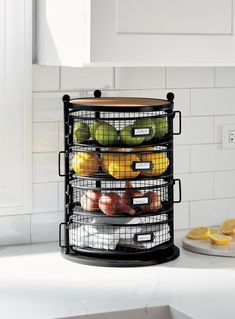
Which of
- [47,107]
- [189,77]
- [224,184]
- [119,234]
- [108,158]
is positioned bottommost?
[119,234]

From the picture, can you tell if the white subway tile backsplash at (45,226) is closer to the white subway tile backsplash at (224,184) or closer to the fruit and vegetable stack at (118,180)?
the fruit and vegetable stack at (118,180)

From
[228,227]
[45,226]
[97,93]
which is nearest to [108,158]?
[97,93]

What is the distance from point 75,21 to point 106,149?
36 cm

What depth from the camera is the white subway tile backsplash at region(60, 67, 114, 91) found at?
2.46 m

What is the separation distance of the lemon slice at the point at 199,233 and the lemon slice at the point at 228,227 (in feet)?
0.19

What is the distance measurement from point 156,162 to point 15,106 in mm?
462

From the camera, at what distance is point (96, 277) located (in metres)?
2.12

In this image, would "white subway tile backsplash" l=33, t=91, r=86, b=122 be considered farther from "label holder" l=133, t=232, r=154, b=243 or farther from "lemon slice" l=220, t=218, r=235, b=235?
"lemon slice" l=220, t=218, r=235, b=235

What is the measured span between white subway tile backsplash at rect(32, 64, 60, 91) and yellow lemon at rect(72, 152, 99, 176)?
11.4 inches

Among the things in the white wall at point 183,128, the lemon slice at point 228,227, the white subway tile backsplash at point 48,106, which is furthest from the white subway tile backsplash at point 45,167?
the lemon slice at point 228,227

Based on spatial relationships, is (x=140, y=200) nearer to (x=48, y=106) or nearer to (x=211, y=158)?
(x=48, y=106)

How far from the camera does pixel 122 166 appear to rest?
2215 millimetres

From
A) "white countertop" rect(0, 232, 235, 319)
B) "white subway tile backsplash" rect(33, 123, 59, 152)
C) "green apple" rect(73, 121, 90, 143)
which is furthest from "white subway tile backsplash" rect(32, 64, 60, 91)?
"white countertop" rect(0, 232, 235, 319)

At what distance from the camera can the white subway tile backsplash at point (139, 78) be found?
99.9 inches
